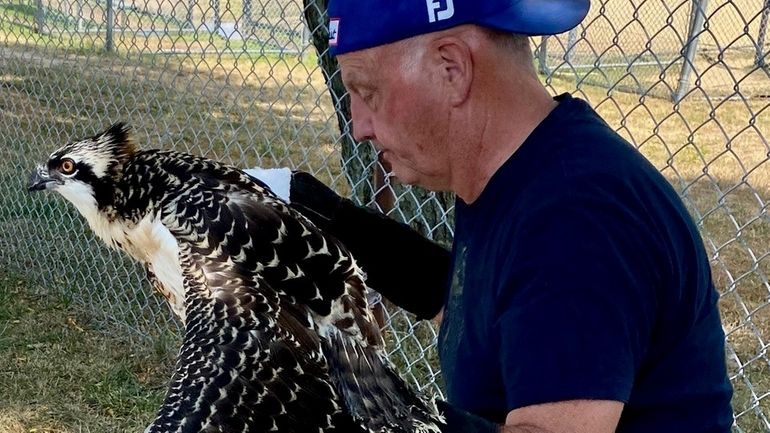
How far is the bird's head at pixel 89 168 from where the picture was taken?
447cm

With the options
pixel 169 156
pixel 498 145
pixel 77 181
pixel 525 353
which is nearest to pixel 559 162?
pixel 498 145

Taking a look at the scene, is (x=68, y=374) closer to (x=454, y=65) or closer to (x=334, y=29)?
(x=334, y=29)

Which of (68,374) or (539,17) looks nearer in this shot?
(539,17)

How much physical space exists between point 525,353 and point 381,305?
106 inches

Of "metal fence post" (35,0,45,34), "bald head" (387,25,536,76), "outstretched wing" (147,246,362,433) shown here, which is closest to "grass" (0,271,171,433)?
"outstretched wing" (147,246,362,433)

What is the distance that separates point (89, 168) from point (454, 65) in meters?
3.14

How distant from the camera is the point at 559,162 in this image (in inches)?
74.0

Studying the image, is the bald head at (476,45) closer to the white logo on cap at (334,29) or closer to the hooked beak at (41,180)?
the white logo on cap at (334,29)

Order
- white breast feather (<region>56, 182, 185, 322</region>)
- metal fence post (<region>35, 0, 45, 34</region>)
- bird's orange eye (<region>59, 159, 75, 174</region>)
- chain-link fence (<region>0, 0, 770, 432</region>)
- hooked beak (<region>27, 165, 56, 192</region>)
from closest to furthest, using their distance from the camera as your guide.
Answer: white breast feather (<region>56, 182, 185, 322</region>), chain-link fence (<region>0, 0, 770, 432</region>), bird's orange eye (<region>59, 159, 75, 174</region>), hooked beak (<region>27, 165, 56, 192</region>), metal fence post (<region>35, 0, 45, 34</region>)

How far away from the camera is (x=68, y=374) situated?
5.77 m

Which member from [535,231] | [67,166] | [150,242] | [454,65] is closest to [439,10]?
[454,65]

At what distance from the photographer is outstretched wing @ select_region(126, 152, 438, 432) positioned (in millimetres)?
3027

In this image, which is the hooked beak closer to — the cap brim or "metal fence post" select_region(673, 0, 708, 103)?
"metal fence post" select_region(673, 0, 708, 103)

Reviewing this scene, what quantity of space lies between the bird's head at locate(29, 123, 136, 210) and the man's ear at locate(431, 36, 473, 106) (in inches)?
110
